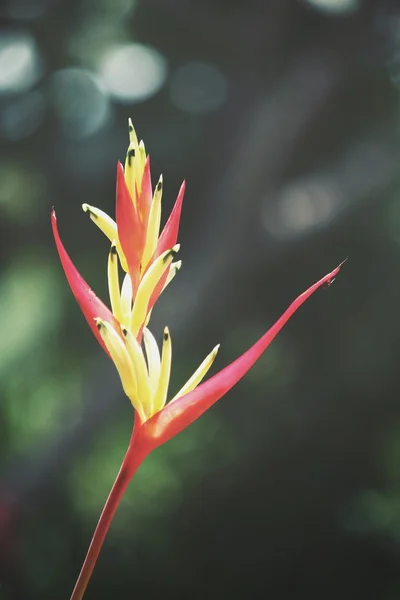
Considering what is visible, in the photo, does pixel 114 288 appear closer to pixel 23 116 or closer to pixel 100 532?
pixel 100 532

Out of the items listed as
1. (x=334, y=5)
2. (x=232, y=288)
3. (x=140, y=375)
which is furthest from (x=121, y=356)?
(x=334, y=5)

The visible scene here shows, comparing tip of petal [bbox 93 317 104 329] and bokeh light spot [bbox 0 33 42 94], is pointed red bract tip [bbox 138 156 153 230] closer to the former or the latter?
tip of petal [bbox 93 317 104 329]

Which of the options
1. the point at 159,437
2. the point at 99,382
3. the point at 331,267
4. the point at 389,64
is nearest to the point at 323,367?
the point at 331,267

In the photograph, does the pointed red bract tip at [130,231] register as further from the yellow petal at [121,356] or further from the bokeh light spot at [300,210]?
the bokeh light spot at [300,210]

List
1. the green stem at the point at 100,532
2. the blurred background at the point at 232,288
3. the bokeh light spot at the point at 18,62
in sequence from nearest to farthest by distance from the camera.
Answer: the green stem at the point at 100,532
the blurred background at the point at 232,288
the bokeh light spot at the point at 18,62

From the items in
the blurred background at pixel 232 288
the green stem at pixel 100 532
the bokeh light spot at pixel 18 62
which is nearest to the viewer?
the green stem at pixel 100 532

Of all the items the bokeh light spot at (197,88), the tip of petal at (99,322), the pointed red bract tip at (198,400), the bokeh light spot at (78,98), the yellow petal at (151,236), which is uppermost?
the yellow petal at (151,236)

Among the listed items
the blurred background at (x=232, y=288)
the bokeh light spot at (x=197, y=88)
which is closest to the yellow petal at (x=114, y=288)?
the blurred background at (x=232, y=288)
